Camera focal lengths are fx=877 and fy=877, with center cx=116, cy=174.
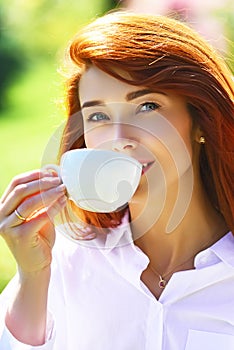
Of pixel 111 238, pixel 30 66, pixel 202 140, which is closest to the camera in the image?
pixel 202 140

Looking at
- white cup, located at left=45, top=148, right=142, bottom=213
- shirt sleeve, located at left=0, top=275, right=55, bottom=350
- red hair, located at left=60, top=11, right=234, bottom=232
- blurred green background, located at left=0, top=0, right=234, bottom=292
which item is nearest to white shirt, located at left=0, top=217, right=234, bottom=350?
shirt sleeve, located at left=0, top=275, right=55, bottom=350

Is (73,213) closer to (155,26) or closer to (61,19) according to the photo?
(155,26)

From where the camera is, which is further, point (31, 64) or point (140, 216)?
point (31, 64)

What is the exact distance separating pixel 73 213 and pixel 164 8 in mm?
1373

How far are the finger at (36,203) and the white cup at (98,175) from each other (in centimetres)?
2

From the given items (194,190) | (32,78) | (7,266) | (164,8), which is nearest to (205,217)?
(194,190)

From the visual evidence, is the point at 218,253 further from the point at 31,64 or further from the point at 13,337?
the point at 31,64

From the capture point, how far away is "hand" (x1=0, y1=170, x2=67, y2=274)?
1213mm

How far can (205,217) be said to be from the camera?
4.47ft

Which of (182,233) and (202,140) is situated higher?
(202,140)

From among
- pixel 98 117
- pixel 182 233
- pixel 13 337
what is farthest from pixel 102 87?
pixel 13 337

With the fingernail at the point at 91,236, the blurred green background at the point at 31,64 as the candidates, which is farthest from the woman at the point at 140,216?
the blurred green background at the point at 31,64

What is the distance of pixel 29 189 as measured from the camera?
1.22m

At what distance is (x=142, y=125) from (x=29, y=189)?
183 mm
